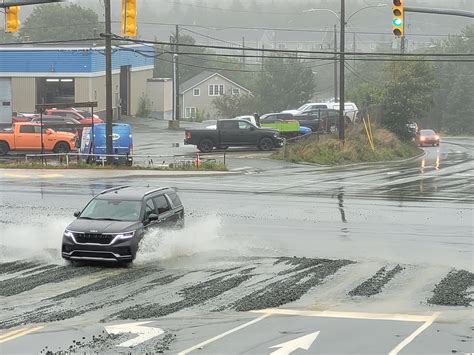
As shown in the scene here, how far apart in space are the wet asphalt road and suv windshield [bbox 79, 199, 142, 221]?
790 millimetres

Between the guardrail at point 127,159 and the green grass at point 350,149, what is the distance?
4.63m

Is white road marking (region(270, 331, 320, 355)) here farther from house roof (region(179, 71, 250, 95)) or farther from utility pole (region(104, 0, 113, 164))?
house roof (region(179, 71, 250, 95))

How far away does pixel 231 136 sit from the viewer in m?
48.2

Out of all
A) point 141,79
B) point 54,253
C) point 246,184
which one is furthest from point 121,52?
point 54,253

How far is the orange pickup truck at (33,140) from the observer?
4384 centimetres

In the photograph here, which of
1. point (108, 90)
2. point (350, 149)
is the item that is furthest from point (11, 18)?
point (350, 149)

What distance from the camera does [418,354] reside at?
11398mm

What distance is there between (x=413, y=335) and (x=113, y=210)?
27.6ft

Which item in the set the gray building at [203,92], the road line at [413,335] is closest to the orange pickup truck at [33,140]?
the road line at [413,335]

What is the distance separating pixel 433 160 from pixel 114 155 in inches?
910

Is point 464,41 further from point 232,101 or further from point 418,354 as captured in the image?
point 418,354

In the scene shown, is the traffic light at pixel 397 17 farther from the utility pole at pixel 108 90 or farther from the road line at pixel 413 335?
the utility pole at pixel 108 90

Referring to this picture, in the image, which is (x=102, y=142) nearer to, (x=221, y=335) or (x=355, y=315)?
(x=355, y=315)

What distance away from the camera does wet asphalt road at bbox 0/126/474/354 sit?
12.4 m
